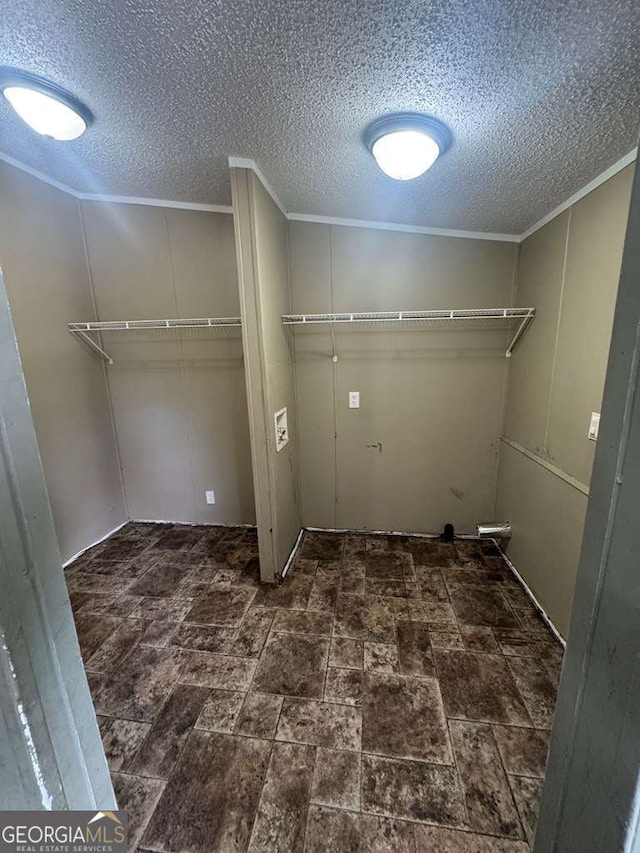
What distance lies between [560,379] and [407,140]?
4.75 ft

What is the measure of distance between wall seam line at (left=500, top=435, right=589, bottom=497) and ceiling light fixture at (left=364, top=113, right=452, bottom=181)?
5.46 ft

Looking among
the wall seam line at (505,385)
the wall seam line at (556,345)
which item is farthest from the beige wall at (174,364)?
the wall seam line at (556,345)

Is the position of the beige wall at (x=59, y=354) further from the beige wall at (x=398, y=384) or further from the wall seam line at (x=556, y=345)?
the wall seam line at (x=556, y=345)

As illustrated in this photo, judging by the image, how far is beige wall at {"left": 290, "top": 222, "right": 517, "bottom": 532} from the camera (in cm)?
250

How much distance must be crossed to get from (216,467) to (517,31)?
290cm

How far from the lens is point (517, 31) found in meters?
0.94

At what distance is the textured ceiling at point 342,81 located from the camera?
95cm

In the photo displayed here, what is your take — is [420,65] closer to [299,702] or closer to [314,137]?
[314,137]

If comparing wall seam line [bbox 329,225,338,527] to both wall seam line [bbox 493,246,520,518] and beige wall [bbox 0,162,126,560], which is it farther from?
beige wall [bbox 0,162,126,560]

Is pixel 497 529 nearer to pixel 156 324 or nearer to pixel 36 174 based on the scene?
pixel 156 324

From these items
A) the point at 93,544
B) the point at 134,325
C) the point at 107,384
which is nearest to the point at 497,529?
the point at 134,325

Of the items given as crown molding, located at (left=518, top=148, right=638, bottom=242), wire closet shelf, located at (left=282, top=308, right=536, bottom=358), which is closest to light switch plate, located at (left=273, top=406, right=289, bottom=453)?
wire closet shelf, located at (left=282, top=308, right=536, bottom=358)

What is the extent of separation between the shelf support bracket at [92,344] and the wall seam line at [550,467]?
3.26 meters

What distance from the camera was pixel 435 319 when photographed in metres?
2.54
